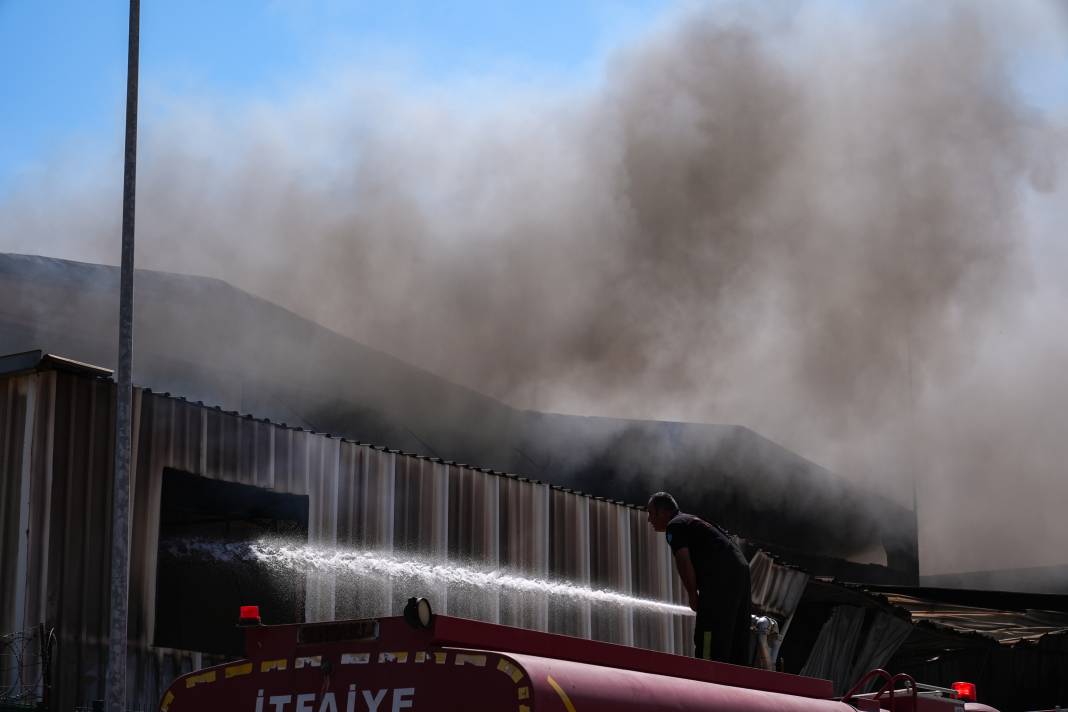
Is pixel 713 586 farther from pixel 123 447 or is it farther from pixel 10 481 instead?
pixel 10 481

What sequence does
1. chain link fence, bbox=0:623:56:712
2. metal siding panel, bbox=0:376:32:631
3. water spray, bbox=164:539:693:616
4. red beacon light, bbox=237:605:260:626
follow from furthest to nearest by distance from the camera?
water spray, bbox=164:539:693:616 → metal siding panel, bbox=0:376:32:631 → chain link fence, bbox=0:623:56:712 → red beacon light, bbox=237:605:260:626

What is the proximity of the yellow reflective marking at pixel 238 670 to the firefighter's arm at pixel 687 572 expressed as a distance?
250cm

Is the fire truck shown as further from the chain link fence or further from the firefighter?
the chain link fence

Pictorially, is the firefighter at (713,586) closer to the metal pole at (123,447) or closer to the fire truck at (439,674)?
the fire truck at (439,674)

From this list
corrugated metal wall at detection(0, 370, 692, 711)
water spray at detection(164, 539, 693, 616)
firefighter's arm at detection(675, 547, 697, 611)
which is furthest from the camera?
water spray at detection(164, 539, 693, 616)

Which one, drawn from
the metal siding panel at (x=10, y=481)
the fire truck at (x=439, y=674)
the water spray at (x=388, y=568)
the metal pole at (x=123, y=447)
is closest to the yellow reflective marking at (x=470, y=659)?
the fire truck at (x=439, y=674)

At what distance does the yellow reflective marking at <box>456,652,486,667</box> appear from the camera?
4.74 meters

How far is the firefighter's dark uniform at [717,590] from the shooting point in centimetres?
714

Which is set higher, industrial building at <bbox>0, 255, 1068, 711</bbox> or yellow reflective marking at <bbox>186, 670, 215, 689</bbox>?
industrial building at <bbox>0, 255, 1068, 711</bbox>

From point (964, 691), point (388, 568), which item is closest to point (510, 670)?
point (964, 691)

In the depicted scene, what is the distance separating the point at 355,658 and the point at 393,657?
17 centimetres

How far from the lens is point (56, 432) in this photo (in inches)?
462

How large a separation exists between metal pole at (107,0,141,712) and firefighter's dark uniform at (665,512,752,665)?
5.20m

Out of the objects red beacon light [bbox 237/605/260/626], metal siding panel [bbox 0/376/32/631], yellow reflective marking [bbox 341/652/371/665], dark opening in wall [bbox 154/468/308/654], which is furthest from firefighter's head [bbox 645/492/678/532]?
dark opening in wall [bbox 154/468/308/654]
